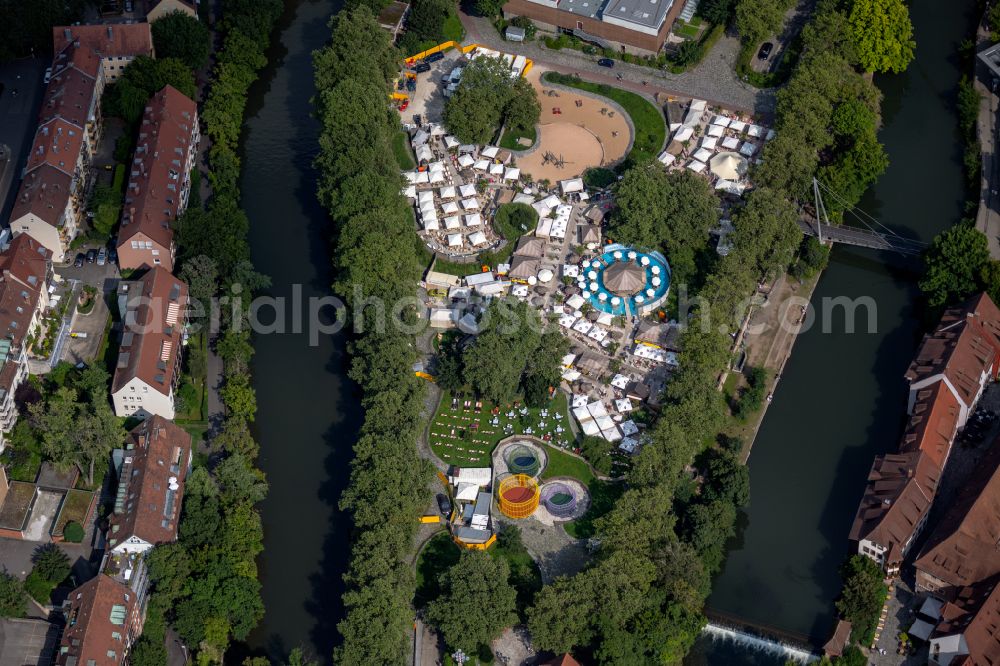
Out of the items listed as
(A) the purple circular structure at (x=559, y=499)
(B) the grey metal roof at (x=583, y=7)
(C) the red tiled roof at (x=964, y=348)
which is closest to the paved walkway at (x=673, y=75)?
(B) the grey metal roof at (x=583, y=7)

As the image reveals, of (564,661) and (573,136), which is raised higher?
(573,136)

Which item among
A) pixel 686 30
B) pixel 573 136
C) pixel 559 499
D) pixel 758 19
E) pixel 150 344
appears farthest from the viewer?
pixel 686 30

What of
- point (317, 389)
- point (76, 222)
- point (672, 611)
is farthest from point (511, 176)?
point (672, 611)

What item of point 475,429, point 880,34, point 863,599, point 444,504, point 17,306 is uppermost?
point 880,34

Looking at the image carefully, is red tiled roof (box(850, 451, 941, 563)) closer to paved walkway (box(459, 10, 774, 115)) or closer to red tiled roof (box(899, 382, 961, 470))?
red tiled roof (box(899, 382, 961, 470))

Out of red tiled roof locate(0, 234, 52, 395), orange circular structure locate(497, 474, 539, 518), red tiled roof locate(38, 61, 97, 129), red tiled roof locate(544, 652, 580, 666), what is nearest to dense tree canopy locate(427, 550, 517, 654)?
red tiled roof locate(544, 652, 580, 666)

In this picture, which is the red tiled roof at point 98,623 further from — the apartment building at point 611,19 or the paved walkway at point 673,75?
the apartment building at point 611,19

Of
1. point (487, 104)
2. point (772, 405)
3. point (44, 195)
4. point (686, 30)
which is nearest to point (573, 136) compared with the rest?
point (487, 104)

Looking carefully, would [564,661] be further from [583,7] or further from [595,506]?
[583,7]
